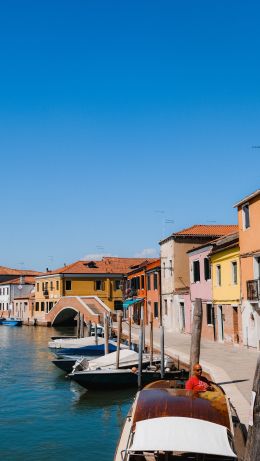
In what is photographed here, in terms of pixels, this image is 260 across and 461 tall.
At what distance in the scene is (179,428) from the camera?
7793 millimetres

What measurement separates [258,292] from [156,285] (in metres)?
20.6

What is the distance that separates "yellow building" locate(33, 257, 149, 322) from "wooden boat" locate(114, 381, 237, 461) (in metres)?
51.3

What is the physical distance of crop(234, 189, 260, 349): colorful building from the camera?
2216cm

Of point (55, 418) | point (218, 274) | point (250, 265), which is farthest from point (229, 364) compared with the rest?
point (218, 274)

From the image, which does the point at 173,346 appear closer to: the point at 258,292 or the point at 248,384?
the point at 258,292

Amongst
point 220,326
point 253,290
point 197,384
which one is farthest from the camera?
point 220,326

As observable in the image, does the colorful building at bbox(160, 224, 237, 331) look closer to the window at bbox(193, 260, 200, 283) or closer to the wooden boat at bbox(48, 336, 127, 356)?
the window at bbox(193, 260, 200, 283)

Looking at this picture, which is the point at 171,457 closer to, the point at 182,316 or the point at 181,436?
the point at 181,436

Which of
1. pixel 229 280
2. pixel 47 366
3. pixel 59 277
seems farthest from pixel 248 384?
pixel 59 277

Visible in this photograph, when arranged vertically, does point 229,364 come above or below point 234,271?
below

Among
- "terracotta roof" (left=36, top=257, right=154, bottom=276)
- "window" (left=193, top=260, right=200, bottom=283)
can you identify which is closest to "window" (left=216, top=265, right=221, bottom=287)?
"window" (left=193, top=260, right=200, bottom=283)

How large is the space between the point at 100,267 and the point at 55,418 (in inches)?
1825

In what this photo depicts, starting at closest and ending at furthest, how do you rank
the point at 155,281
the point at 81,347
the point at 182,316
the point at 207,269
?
the point at 81,347 < the point at 207,269 < the point at 182,316 < the point at 155,281

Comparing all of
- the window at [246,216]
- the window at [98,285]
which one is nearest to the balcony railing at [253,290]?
the window at [246,216]
